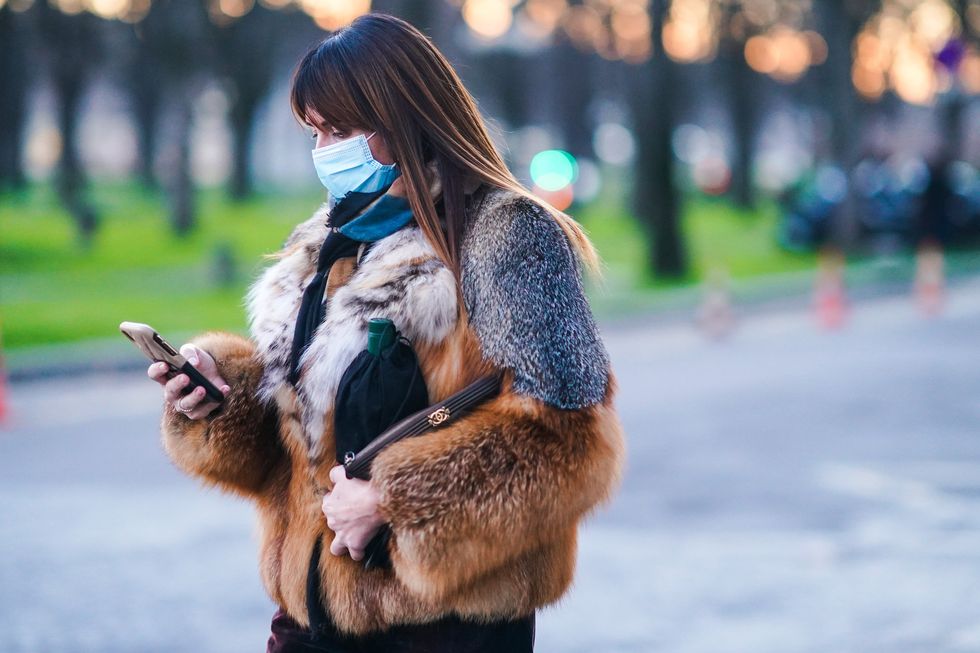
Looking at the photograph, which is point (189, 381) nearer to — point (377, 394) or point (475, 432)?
point (377, 394)

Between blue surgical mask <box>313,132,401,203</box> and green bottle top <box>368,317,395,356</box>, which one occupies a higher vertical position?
blue surgical mask <box>313,132,401,203</box>

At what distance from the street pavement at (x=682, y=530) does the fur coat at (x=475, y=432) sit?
2.70 metres

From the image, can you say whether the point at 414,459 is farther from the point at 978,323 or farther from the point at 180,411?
the point at 978,323

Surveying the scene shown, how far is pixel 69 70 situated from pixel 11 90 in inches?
163

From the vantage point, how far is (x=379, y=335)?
81.6 inches

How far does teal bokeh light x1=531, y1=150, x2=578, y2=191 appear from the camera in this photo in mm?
17703

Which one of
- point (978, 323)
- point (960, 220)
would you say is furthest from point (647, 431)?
point (960, 220)

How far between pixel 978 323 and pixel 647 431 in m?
7.64

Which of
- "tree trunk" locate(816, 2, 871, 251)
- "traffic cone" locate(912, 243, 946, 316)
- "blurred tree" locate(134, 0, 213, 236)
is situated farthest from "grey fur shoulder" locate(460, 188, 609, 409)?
"blurred tree" locate(134, 0, 213, 236)

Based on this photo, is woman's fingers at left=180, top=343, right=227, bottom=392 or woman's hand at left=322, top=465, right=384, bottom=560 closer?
woman's hand at left=322, top=465, right=384, bottom=560

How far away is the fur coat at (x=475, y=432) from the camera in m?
2.02

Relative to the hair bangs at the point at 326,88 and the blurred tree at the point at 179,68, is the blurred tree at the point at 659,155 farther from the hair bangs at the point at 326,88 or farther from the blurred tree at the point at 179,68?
the hair bangs at the point at 326,88

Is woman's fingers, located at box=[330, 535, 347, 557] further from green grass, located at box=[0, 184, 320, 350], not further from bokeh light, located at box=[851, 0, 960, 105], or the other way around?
bokeh light, located at box=[851, 0, 960, 105]

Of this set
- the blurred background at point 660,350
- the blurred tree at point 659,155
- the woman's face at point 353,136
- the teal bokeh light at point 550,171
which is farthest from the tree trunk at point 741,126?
the woman's face at point 353,136
